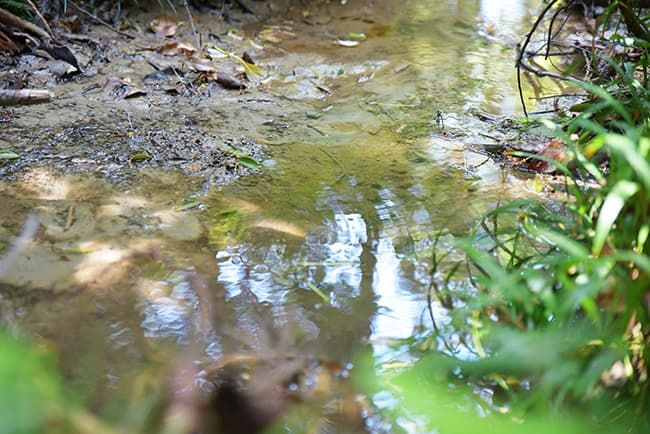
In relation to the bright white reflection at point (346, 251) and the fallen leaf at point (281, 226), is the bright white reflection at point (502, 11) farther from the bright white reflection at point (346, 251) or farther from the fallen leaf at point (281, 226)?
the fallen leaf at point (281, 226)

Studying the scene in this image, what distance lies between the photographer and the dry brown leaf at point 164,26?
4.32m

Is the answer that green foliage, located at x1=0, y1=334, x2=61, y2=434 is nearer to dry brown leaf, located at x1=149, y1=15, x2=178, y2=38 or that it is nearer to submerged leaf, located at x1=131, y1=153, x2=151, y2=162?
submerged leaf, located at x1=131, y1=153, x2=151, y2=162

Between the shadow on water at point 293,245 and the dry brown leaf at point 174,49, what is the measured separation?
28.1 inches

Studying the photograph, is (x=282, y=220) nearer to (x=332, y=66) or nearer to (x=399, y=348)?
(x=399, y=348)

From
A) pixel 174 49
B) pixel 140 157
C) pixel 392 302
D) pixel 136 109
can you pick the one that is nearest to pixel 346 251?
pixel 392 302

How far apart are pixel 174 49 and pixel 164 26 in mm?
520

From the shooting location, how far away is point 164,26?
4.41m

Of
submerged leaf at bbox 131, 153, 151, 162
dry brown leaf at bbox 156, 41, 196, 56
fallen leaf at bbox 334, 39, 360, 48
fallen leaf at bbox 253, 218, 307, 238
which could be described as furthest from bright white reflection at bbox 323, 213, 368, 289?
fallen leaf at bbox 334, 39, 360, 48

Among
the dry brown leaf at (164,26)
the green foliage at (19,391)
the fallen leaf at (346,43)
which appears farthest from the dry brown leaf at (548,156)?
the dry brown leaf at (164,26)

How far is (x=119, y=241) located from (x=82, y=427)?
1.46 meters

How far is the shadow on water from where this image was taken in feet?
5.48

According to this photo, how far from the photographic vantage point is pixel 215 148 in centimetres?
277

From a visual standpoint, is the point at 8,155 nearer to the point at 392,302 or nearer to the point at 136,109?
the point at 136,109

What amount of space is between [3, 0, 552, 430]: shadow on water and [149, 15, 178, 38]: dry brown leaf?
1.15 metres
